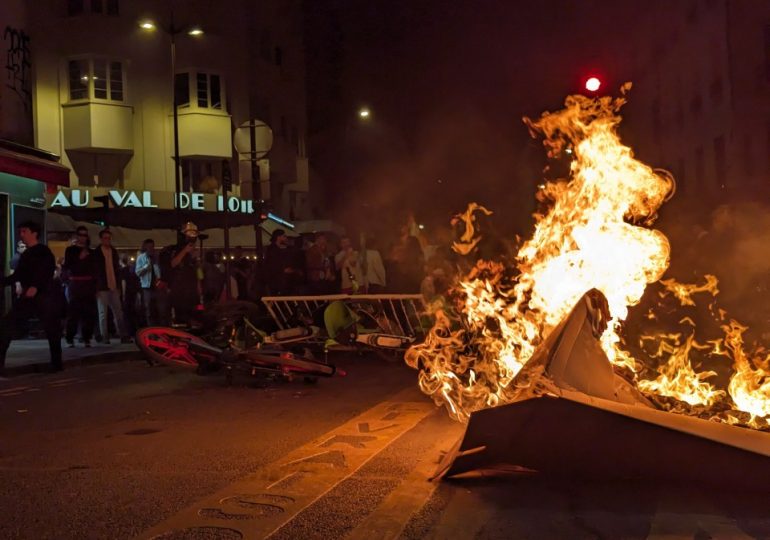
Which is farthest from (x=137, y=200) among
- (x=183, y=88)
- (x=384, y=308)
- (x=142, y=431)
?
(x=142, y=431)

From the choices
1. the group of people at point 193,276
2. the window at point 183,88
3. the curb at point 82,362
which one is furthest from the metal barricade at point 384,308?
the window at point 183,88

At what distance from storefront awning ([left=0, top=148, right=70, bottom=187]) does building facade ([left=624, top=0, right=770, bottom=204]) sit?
17.0m

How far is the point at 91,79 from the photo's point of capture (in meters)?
33.0

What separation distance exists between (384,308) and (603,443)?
690 cm

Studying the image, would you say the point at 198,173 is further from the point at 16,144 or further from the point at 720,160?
the point at 720,160

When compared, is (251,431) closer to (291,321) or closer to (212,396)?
(212,396)

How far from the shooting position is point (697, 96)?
35.6 meters

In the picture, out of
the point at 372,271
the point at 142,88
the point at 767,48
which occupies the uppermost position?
the point at 142,88

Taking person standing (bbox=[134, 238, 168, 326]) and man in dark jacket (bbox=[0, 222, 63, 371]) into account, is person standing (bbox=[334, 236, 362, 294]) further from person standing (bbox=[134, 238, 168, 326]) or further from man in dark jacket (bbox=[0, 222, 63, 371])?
man in dark jacket (bbox=[0, 222, 63, 371])

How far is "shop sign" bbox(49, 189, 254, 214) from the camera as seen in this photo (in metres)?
31.2

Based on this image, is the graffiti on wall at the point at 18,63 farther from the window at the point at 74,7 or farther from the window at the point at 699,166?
the window at the point at 699,166

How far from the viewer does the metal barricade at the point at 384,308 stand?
11.3m

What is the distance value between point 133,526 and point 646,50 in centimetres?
3913

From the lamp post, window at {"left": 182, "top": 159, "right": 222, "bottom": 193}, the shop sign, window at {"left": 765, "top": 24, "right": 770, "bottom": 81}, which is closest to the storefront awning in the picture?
the lamp post
